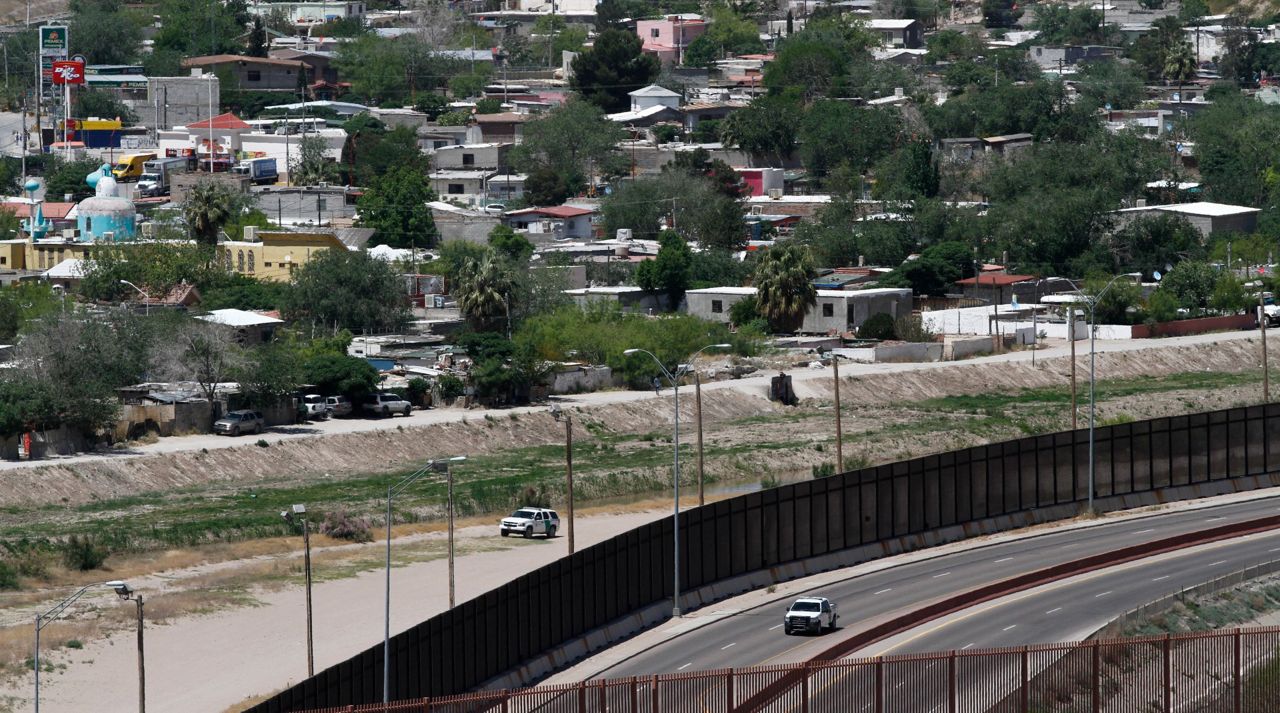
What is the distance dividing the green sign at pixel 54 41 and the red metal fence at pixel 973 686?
15405 centimetres

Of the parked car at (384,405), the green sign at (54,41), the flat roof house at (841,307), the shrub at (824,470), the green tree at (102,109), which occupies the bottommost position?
the shrub at (824,470)

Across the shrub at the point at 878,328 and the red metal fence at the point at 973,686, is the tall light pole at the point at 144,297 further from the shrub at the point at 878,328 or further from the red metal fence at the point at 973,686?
the red metal fence at the point at 973,686

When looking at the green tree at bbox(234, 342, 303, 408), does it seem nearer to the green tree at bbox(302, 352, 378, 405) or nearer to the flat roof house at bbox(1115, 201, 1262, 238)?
the green tree at bbox(302, 352, 378, 405)

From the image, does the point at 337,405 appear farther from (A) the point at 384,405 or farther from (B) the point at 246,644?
(B) the point at 246,644

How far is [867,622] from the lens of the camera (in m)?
60.8

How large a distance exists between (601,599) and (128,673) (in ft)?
37.4

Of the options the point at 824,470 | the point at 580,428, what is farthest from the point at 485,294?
the point at 824,470

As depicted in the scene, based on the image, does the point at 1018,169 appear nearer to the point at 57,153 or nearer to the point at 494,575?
the point at 57,153

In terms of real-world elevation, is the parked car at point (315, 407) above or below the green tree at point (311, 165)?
below

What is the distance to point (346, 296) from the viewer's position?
118688mm

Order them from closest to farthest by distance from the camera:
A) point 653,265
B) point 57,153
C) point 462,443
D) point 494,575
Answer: point 494,575, point 462,443, point 653,265, point 57,153

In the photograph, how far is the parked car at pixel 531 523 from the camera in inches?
2990

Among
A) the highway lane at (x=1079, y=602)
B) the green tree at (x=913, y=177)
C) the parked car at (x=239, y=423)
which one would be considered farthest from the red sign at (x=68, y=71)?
the highway lane at (x=1079, y=602)

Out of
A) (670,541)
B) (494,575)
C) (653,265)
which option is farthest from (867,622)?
(653,265)
